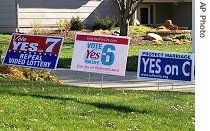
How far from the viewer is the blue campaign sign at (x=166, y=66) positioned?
8.08 m

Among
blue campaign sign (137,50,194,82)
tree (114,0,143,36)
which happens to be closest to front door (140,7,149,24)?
tree (114,0,143,36)

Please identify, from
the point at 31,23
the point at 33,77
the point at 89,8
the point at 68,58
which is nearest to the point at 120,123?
the point at 33,77

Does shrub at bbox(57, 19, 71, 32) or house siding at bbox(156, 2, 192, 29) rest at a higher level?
house siding at bbox(156, 2, 192, 29)

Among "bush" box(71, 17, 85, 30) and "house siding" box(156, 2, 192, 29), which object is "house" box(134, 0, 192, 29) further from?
"bush" box(71, 17, 85, 30)

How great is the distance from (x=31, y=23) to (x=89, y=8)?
515 centimetres

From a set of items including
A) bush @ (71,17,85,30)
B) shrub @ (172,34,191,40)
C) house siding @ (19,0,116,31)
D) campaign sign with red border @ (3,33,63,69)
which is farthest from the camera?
house siding @ (19,0,116,31)

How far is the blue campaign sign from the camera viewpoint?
8.08 m

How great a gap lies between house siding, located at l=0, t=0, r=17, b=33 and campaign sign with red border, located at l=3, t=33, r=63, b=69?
24166mm

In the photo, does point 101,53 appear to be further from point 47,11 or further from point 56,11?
point 56,11

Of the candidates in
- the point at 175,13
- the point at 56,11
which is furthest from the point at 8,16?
the point at 175,13
